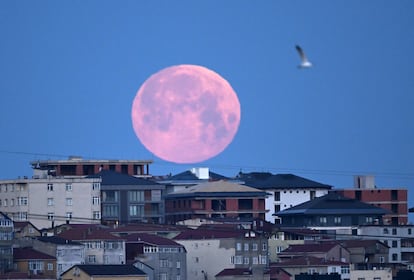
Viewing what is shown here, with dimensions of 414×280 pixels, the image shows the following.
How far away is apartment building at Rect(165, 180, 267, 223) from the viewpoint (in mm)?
192000

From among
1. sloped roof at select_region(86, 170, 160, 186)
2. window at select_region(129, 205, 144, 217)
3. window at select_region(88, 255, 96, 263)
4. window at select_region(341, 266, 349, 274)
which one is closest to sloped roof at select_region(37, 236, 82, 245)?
window at select_region(88, 255, 96, 263)

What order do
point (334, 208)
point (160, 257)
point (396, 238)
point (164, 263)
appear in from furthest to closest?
point (334, 208) < point (396, 238) < point (164, 263) < point (160, 257)

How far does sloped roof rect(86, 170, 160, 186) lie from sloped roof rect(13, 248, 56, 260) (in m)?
47.8

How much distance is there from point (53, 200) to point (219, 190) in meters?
24.9

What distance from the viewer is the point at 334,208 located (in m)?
186

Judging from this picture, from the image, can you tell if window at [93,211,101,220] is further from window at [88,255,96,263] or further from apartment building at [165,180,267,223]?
window at [88,255,96,263]

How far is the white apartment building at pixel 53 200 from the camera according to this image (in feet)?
563

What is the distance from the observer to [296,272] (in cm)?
13738

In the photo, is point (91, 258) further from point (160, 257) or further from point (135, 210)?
point (135, 210)

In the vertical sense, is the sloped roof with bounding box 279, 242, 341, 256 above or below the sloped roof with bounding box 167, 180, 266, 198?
below

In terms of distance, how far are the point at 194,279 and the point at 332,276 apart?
12.9 meters

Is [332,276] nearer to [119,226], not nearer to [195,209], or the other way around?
[119,226]

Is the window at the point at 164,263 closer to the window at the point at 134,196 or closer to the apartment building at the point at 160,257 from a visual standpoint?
the apartment building at the point at 160,257

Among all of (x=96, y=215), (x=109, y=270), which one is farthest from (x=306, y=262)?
(x=96, y=215)
